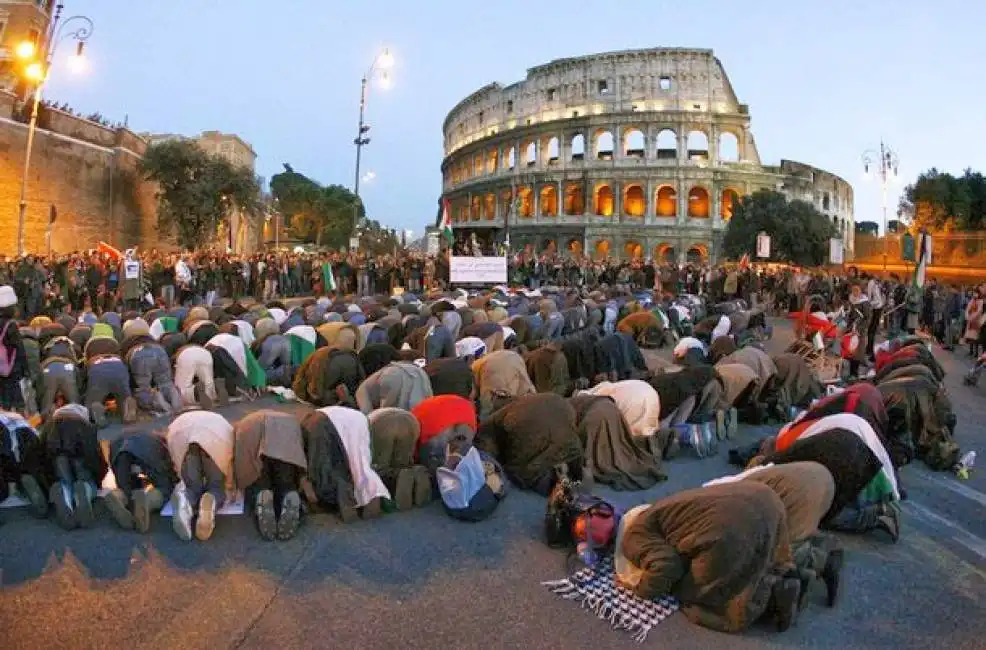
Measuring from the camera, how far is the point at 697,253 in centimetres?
5653

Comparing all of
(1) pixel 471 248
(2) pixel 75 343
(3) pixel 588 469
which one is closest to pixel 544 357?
(3) pixel 588 469

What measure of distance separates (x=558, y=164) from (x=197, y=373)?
52.8m

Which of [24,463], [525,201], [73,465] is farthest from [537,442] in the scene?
[525,201]

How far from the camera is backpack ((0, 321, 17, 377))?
8406mm

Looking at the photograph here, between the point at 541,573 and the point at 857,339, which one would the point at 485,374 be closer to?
the point at 541,573

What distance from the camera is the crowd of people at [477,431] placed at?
4922 millimetres

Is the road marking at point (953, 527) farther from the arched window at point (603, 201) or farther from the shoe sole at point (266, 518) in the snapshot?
the arched window at point (603, 201)

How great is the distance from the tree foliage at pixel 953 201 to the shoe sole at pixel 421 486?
45026mm

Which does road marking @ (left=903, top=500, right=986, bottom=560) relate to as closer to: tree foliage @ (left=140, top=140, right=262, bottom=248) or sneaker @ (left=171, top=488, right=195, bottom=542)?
→ sneaker @ (left=171, top=488, right=195, bottom=542)

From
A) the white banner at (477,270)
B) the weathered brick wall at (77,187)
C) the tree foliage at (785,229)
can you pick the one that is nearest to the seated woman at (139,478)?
the white banner at (477,270)

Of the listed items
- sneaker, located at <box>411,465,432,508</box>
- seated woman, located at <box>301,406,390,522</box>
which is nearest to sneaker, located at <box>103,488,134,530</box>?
seated woman, located at <box>301,406,390,522</box>

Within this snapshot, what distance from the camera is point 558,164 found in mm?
59875

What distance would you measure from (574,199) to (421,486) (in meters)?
55.7

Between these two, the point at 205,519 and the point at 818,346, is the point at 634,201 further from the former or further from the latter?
the point at 205,519
